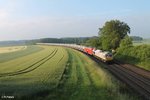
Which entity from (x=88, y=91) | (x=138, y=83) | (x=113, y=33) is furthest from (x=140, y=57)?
(x=113, y=33)

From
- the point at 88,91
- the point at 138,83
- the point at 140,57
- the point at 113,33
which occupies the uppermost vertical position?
the point at 113,33

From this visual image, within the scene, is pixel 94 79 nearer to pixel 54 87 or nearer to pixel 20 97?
pixel 54 87

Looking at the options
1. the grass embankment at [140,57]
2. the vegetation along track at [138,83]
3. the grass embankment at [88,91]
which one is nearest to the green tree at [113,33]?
the grass embankment at [140,57]

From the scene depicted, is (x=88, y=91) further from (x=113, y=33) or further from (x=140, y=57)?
(x=113, y=33)

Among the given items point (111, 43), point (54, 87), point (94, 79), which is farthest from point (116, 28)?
point (54, 87)

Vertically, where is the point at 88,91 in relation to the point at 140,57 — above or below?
below

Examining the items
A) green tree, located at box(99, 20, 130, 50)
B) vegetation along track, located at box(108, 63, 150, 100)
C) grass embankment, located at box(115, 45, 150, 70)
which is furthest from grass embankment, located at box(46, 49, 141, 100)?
green tree, located at box(99, 20, 130, 50)

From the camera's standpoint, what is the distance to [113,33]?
296ft

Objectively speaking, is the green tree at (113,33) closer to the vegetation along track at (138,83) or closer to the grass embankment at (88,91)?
the vegetation along track at (138,83)

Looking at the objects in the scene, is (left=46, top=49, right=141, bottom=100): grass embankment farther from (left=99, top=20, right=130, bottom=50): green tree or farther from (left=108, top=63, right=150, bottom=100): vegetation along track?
(left=99, top=20, right=130, bottom=50): green tree

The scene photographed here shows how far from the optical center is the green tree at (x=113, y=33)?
87.1 m

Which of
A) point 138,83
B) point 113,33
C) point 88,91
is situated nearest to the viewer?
point 88,91

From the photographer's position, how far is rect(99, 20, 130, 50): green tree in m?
87.1

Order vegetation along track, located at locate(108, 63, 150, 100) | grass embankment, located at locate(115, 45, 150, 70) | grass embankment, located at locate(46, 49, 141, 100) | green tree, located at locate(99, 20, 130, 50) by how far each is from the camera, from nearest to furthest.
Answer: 1. grass embankment, located at locate(46, 49, 141, 100)
2. vegetation along track, located at locate(108, 63, 150, 100)
3. grass embankment, located at locate(115, 45, 150, 70)
4. green tree, located at locate(99, 20, 130, 50)
